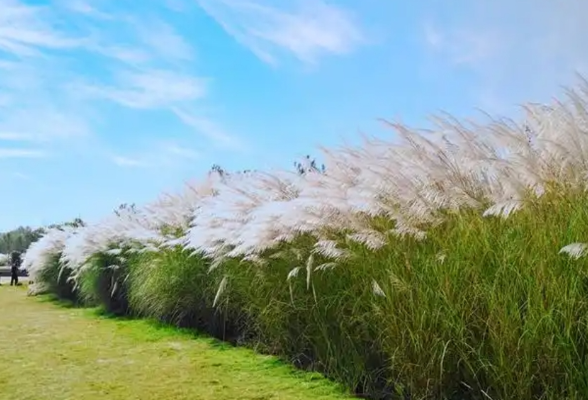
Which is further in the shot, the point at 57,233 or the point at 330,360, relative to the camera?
the point at 57,233

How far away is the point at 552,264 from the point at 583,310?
22 cm

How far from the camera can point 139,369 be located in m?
4.60

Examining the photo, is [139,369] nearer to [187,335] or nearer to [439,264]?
[187,335]

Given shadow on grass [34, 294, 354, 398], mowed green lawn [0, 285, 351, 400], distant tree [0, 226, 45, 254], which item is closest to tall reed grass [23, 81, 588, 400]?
shadow on grass [34, 294, 354, 398]

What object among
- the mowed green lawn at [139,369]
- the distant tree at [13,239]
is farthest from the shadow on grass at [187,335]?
the distant tree at [13,239]

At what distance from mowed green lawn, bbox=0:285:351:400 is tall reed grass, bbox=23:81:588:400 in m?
0.24

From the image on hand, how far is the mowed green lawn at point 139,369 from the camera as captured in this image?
383cm

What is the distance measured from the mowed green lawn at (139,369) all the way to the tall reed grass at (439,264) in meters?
0.24

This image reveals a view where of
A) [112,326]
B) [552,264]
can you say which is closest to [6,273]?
[112,326]

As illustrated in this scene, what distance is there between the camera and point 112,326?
7.25m

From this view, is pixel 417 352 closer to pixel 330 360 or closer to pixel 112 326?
pixel 330 360

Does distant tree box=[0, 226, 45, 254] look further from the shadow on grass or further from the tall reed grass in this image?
the tall reed grass

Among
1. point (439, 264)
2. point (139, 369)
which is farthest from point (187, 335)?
point (439, 264)

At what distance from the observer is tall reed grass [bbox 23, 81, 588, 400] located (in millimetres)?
2637
